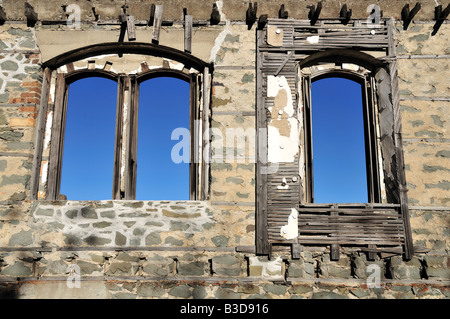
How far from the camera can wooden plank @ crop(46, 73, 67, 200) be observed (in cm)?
593

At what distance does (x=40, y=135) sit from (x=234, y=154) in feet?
8.66

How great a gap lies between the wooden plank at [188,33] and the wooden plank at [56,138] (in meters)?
1.82

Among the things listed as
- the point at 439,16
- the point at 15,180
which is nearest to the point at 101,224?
the point at 15,180

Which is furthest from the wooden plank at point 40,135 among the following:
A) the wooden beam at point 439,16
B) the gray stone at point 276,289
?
the wooden beam at point 439,16

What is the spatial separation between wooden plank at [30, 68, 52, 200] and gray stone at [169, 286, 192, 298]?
2.20 metres

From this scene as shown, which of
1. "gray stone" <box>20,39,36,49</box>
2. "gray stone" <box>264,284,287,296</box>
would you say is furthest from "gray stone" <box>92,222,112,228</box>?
"gray stone" <box>20,39,36,49</box>

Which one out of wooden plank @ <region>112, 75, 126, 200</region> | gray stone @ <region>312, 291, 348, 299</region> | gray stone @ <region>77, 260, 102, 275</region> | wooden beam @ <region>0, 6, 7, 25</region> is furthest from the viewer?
wooden beam @ <region>0, 6, 7, 25</region>

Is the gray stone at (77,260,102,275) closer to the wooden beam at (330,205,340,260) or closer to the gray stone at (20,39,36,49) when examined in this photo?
the wooden beam at (330,205,340,260)

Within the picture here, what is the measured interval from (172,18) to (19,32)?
7.11 ft

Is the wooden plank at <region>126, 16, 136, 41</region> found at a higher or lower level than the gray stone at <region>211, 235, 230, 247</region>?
higher

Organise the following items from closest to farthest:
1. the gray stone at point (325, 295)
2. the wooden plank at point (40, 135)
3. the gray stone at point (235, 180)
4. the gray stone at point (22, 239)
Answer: the gray stone at point (325, 295) → the gray stone at point (22, 239) → the gray stone at point (235, 180) → the wooden plank at point (40, 135)

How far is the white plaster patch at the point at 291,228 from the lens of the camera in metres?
5.54

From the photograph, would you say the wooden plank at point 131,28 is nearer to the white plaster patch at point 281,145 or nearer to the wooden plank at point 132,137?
the wooden plank at point 132,137

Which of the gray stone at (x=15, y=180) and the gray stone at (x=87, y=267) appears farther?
the gray stone at (x=15, y=180)
